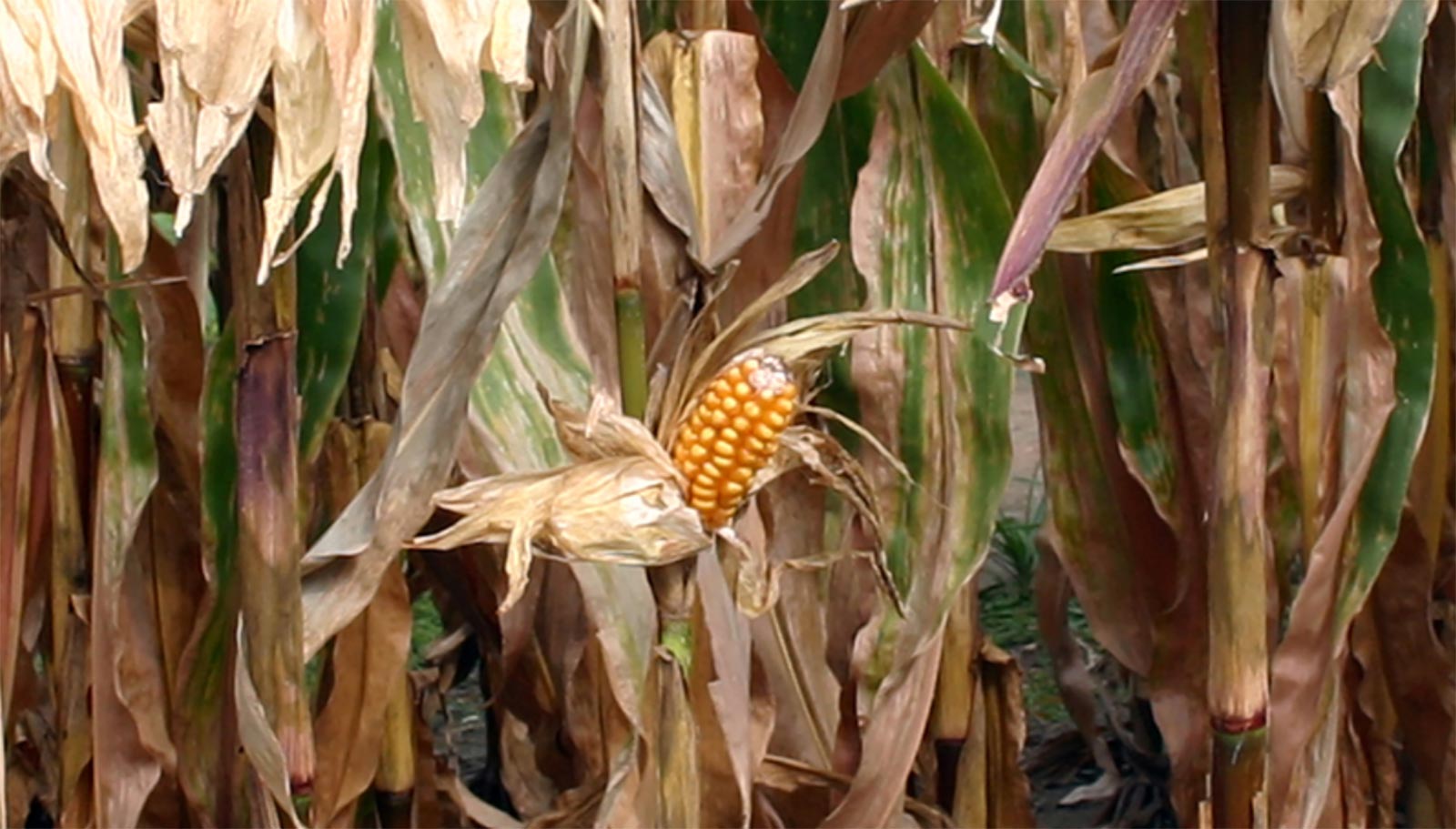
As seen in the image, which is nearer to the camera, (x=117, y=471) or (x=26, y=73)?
(x=26, y=73)

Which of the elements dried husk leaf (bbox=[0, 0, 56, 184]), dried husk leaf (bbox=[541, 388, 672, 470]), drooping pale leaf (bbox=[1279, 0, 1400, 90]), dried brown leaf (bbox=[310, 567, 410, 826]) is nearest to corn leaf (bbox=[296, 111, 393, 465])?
dried brown leaf (bbox=[310, 567, 410, 826])

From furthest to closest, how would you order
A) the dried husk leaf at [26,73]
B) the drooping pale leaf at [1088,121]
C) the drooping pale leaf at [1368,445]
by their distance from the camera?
the drooping pale leaf at [1368,445] < the drooping pale leaf at [1088,121] < the dried husk leaf at [26,73]

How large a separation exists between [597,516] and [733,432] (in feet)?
0.20

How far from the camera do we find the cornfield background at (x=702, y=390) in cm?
68

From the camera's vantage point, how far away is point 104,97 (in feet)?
1.82

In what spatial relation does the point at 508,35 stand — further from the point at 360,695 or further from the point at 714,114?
the point at 360,695

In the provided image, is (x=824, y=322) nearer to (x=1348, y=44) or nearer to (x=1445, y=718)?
(x=1348, y=44)

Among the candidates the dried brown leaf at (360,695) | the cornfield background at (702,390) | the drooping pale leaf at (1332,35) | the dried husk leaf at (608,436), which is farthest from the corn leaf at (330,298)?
the drooping pale leaf at (1332,35)

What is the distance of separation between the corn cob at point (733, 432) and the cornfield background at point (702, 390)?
10 millimetres

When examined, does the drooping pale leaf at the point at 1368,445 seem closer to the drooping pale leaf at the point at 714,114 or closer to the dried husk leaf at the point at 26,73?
the drooping pale leaf at the point at 714,114

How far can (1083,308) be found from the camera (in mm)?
1066

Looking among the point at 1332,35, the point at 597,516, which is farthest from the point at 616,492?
the point at 1332,35

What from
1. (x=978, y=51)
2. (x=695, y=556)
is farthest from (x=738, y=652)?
(x=978, y=51)

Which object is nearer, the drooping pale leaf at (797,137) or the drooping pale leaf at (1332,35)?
the drooping pale leaf at (1332,35)
